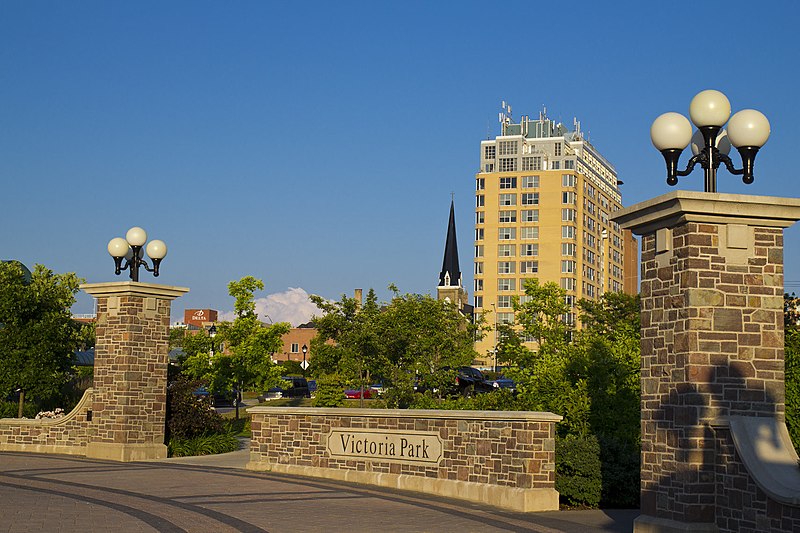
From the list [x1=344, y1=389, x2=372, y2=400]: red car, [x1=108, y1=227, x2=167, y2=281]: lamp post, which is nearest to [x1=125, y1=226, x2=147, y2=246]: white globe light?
[x1=108, y1=227, x2=167, y2=281]: lamp post

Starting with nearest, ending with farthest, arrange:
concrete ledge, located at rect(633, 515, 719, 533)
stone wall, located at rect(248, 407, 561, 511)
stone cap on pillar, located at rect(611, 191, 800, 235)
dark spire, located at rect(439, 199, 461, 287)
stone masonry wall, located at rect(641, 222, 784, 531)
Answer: concrete ledge, located at rect(633, 515, 719, 533) < stone masonry wall, located at rect(641, 222, 784, 531) < stone cap on pillar, located at rect(611, 191, 800, 235) < stone wall, located at rect(248, 407, 561, 511) < dark spire, located at rect(439, 199, 461, 287)

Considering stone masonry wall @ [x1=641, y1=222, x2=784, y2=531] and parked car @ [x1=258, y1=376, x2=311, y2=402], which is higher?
stone masonry wall @ [x1=641, y1=222, x2=784, y2=531]

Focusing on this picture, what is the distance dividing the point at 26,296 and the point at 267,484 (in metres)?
14.3

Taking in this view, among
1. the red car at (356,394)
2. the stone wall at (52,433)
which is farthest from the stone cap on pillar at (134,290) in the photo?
the red car at (356,394)

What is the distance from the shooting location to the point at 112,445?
2231cm

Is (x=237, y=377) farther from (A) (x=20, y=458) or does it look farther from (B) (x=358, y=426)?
(B) (x=358, y=426)

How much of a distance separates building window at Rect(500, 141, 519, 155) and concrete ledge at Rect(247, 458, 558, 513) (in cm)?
11412

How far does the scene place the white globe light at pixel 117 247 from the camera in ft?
74.8

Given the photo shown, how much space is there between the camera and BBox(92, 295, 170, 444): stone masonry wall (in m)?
22.4

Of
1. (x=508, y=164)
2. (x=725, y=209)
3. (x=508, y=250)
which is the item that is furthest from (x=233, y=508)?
(x=508, y=164)

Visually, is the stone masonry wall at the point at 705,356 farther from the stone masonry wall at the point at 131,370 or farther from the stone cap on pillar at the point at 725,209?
the stone masonry wall at the point at 131,370

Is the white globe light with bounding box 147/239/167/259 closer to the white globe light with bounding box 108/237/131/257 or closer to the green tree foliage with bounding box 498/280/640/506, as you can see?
the white globe light with bounding box 108/237/131/257

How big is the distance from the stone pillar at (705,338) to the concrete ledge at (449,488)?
306 cm

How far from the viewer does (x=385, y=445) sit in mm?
17297
